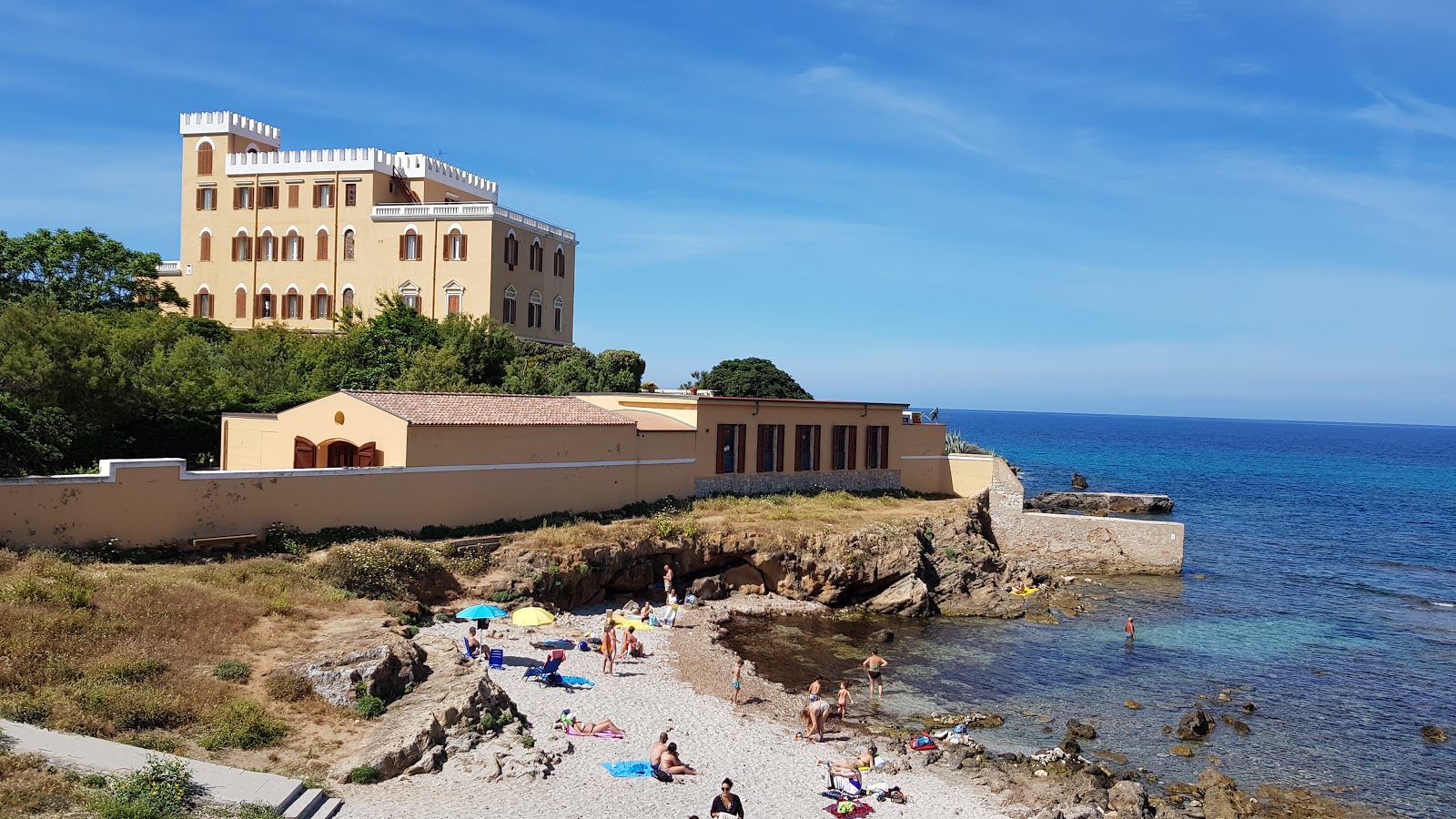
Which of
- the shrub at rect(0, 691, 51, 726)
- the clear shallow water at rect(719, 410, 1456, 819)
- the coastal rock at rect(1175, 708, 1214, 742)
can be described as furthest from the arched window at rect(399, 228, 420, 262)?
the coastal rock at rect(1175, 708, 1214, 742)

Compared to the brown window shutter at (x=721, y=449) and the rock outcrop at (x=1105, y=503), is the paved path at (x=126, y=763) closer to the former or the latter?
the brown window shutter at (x=721, y=449)

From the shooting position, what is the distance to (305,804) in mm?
13570

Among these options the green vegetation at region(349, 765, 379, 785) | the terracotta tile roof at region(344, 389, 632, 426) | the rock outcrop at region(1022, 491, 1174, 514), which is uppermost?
the terracotta tile roof at region(344, 389, 632, 426)

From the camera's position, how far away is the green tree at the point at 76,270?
147ft

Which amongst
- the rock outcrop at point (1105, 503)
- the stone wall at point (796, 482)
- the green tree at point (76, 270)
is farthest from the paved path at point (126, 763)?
the rock outcrop at point (1105, 503)

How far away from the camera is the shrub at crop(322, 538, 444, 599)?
80.6 feet

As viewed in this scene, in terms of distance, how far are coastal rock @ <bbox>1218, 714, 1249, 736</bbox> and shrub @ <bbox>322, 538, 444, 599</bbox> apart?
20.8 m

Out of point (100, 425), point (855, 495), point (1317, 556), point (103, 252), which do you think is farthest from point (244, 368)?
point (1317, 556)

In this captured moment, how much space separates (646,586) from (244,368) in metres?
22.8

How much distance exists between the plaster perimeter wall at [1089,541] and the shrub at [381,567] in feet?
91.7

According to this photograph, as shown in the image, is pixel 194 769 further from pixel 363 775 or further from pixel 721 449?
pixel 721 449

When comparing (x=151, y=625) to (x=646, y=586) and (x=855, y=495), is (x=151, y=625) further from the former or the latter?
(x=855, y=495)

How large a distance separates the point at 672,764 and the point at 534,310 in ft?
144

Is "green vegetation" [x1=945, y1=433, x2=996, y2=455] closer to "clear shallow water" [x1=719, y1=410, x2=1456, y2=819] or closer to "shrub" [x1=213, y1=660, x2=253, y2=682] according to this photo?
"clear shallow water" [x1=719, y1=410, x2=1456, y2=819]
